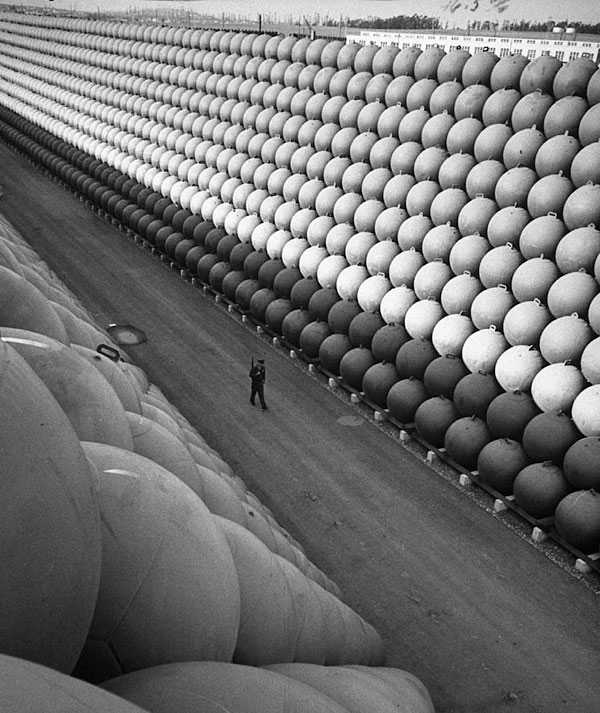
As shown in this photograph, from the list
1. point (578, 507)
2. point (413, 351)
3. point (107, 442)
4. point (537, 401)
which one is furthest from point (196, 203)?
point (107, 442)

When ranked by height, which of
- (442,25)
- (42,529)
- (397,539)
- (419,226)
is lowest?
(397,539)

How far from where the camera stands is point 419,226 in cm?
1501

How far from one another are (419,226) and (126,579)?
12842 mm

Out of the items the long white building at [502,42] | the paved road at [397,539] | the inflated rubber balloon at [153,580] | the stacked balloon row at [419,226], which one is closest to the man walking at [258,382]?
the paved road at [397,539]

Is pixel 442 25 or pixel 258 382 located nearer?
pixel 258 382

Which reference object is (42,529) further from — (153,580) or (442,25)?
(442,25)

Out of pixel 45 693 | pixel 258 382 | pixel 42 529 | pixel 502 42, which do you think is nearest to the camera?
pixel 45 693

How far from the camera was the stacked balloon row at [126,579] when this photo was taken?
2307 millimetres

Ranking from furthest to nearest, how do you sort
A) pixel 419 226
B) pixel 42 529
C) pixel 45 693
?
pixel 419 226 → pixel 42 529 → pixel 45 693

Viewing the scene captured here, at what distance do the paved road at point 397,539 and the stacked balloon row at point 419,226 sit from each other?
0.87 m

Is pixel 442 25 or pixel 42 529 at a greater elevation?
pixel 442 25

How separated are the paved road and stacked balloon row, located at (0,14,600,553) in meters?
0.87

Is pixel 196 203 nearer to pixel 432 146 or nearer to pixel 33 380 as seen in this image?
pixel 432 146

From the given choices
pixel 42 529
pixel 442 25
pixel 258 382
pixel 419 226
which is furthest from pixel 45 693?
pixel 442 25
